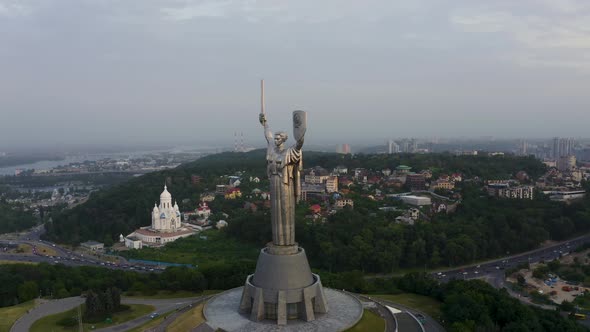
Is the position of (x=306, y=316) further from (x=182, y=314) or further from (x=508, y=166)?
(x=508, y=166)

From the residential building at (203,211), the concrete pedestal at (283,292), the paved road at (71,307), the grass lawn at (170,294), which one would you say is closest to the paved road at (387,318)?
the concrete pedestal at (283,292)

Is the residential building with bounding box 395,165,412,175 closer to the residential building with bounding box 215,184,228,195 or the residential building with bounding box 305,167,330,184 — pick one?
the residential building with bounding box 305,167,330,184

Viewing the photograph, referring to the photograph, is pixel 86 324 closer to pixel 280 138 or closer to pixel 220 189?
pixel 280 138

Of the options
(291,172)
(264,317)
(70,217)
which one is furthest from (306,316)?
(70,217)

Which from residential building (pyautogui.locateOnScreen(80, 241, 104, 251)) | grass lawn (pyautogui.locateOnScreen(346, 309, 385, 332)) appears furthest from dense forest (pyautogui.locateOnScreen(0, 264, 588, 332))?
residential building (pyautogui.locateOnScreen(80, 241, 104, 251))

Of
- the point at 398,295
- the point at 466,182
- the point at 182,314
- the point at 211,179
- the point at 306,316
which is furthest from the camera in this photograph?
the point at 211,179

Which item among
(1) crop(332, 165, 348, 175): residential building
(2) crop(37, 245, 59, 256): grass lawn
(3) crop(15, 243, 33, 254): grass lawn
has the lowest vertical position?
(2) crop(37, 245, 59, 256): grass lawn

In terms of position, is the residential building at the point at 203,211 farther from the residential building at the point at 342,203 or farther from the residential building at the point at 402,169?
the residential building at the point at 402,169
